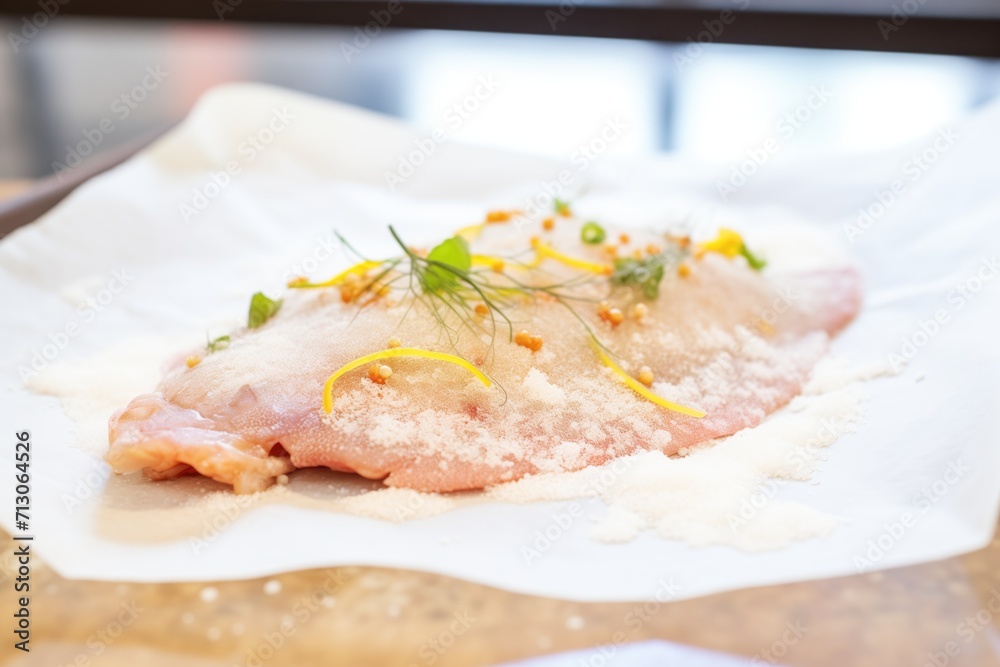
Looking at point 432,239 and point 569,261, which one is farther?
point 432,239

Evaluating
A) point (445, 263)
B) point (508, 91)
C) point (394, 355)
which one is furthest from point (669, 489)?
point (508, 91)

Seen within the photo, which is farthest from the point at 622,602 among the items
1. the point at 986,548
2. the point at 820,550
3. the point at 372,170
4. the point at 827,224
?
the point at 372,170

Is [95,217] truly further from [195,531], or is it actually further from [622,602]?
[622,602]

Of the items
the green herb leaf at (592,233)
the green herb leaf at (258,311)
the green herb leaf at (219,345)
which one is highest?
the green herb leaf at (592,233)

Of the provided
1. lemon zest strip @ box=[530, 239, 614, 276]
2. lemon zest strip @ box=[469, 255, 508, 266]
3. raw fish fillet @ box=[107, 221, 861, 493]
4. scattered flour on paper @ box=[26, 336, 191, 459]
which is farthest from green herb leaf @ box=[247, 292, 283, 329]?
lemon zest strip @ box=[530, 239, 614, 276]

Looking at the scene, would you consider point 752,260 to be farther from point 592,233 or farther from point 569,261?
point 569,261

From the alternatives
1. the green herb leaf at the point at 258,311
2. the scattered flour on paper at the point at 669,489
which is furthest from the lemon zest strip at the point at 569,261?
the green herb leaf at the point at 258,311

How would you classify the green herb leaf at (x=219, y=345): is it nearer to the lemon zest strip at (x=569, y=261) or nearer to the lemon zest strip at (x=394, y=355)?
the lemon zest strip at (x=394, y=355)
